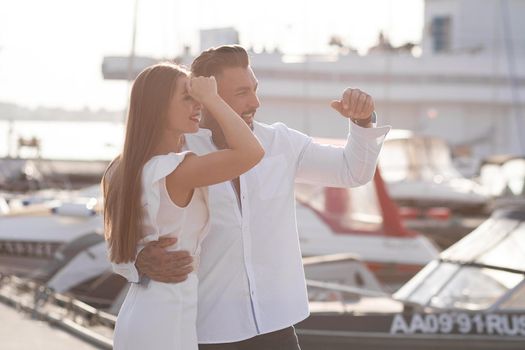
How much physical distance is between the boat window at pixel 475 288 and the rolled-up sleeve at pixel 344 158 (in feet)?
13.7

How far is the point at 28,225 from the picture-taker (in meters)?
15.4

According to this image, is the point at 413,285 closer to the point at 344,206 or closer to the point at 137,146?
the point at 137,146

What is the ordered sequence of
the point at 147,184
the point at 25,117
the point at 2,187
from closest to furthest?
1. the point at 147,184
2. the point at 2,187
3. the point at 25,117

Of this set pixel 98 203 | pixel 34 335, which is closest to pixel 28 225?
pixel 98 203

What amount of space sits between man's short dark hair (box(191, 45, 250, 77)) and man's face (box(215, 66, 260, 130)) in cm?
2

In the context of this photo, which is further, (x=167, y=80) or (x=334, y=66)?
(x=334, y=66)

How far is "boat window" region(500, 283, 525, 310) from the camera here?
7787mm

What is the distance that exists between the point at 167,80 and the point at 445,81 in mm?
42038

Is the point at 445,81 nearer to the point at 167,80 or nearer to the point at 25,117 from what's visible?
the point at 167,80

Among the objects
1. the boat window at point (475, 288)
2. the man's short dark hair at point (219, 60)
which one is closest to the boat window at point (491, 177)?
the boat window at point (475, 288)

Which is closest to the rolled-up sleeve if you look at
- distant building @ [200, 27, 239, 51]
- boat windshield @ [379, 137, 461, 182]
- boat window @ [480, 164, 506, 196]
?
distant building @ [200, 27, 239, 51]

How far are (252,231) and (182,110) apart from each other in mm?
507

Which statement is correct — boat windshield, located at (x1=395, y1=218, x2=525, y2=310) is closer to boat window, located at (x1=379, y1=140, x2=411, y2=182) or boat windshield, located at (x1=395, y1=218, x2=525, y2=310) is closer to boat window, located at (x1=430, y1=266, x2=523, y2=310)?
boat window, located at (x1=430, y1=266, x2=523, y2=310)

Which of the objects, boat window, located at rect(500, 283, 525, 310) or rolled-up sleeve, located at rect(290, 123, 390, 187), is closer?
rolled-up sleeve, located at rect(290, 123, 390, 187)
